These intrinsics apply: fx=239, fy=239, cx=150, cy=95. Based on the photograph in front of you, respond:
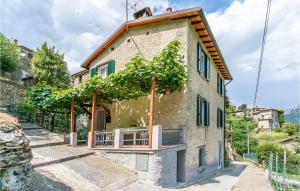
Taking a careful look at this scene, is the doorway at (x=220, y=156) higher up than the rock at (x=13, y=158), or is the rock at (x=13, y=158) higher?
the rock at (x=13, y=158)

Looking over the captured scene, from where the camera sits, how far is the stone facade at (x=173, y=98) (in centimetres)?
1240

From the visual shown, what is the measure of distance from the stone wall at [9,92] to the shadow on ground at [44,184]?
18.6 m

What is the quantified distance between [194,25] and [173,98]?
4.35 m

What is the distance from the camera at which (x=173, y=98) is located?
12.6m

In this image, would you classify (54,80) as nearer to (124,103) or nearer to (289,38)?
(124,103)

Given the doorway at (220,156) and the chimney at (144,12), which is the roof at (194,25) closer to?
the chimney at (144,12)

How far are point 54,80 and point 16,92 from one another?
406cm

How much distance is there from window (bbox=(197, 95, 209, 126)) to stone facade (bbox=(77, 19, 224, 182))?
13.4 inches

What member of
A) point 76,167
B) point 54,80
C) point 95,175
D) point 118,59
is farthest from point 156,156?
point 54,80

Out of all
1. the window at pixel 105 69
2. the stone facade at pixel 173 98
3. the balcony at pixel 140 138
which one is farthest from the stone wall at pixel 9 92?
the balcony at pixel 140 138

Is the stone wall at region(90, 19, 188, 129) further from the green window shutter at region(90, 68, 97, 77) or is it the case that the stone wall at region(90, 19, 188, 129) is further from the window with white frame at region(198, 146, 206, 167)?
the window with white frame at region(198, 146, 206, 167)

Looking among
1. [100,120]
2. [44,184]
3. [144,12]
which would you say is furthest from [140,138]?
[144,12]

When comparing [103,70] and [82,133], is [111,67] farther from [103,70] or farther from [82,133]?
[82,133]

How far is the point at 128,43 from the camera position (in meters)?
15.7
